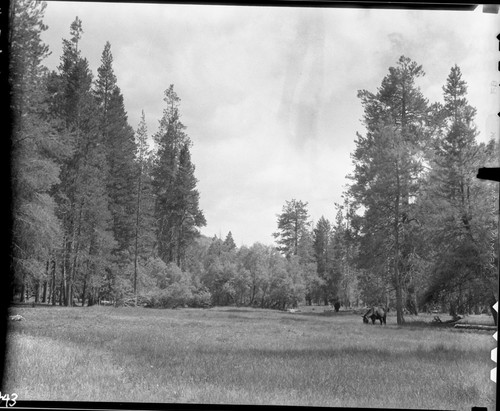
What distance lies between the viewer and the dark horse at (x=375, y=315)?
524 centimetres

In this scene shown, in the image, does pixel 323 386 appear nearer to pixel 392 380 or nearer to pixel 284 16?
pixel 392 380

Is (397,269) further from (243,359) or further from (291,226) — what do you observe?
(243,359)

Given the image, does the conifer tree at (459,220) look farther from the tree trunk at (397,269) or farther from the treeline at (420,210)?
the tree trunk at (397,269)

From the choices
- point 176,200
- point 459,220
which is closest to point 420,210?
point 459,220

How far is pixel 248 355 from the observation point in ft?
15.6

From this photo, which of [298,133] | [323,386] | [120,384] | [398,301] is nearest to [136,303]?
[120,384]

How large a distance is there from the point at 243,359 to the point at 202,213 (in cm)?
160

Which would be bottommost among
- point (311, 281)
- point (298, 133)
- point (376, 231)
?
point (311, 281)

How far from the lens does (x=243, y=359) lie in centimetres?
470

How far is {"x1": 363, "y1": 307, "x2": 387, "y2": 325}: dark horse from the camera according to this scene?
5.24 m

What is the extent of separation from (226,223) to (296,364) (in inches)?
64.6

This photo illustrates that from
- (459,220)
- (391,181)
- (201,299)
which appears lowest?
(201,299)

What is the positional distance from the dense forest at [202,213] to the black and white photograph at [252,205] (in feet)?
0.07

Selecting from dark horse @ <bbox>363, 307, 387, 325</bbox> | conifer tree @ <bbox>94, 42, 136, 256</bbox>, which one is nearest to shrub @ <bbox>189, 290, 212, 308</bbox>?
conifer tree @ <bbox>94, 42, 136, 256</bbox>
